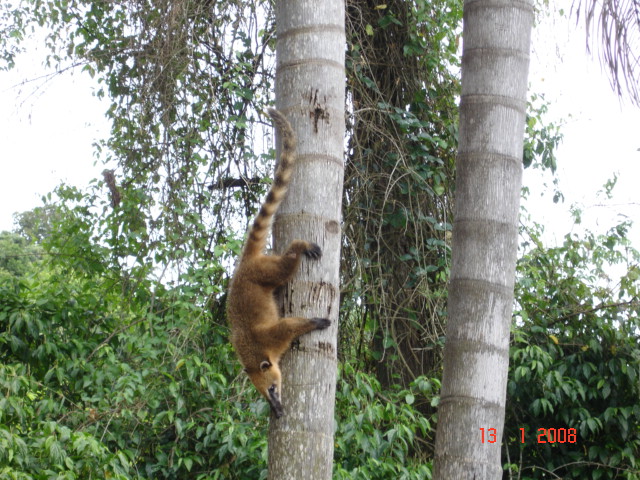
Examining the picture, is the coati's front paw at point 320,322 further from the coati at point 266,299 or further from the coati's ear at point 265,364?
the coati's ear at point 265,364

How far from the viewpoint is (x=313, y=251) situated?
3.11 metres

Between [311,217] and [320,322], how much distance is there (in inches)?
17.8

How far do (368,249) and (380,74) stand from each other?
6.09 ft

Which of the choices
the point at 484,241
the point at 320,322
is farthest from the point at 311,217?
the point at 484,241

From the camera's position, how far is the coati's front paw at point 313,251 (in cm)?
310

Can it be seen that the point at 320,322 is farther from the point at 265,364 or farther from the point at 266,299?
the point at 266,299

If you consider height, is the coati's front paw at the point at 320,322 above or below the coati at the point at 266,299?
below

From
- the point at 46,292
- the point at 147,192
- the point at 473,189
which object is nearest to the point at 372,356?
the point at 147,192

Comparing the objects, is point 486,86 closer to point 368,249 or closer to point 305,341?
point 305,341
